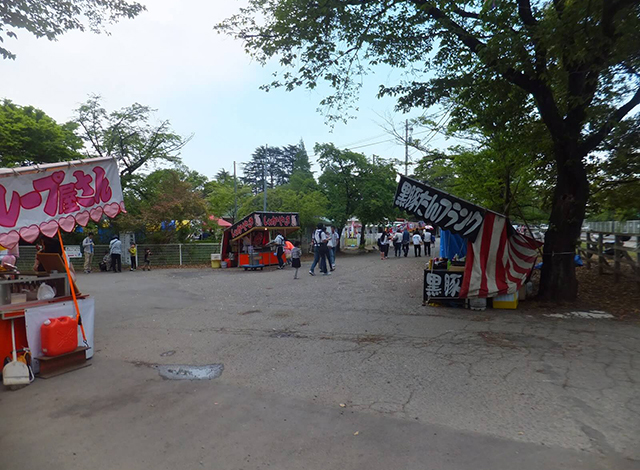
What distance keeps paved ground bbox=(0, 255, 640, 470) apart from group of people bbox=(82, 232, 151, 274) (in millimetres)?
12088

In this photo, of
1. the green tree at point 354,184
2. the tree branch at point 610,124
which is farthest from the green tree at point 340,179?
the tree branch at point 610,124

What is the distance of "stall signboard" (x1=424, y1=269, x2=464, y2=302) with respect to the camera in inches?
342

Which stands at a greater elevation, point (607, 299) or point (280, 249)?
point (280, 249)

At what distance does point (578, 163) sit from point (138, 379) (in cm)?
903

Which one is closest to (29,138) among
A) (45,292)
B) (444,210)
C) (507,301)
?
(45,292)

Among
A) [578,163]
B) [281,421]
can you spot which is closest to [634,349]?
[578,163]

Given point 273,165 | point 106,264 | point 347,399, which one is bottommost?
point 347,399

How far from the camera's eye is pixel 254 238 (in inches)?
766

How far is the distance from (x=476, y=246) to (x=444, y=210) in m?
1.03

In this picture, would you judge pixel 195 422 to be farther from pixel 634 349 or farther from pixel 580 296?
pixel 580 296

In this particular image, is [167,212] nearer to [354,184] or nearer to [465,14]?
[354,184]

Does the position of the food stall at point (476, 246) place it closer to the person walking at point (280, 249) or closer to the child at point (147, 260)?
the person walking at point (280, 249)

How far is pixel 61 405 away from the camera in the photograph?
4254 millimetres

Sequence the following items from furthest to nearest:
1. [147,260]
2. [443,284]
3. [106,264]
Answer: [147,260] < [106,264] < [443,284]
